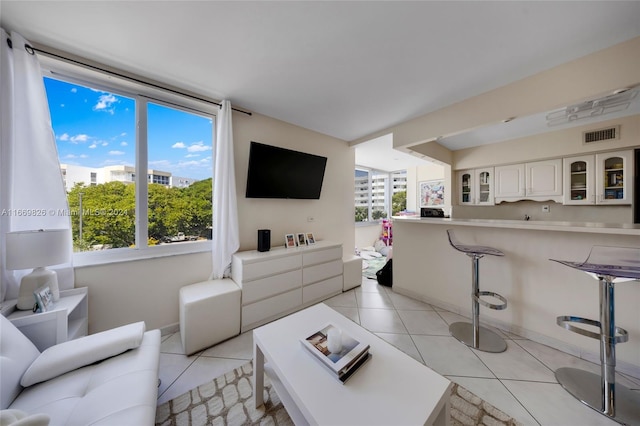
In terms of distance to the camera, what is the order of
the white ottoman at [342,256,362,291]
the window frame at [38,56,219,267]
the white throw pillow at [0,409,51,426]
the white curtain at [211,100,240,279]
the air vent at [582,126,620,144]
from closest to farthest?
1. the white throw pillow at [0,409,51,426]
2. the window frame at [38,56,219,267]
3. the white curtain at [211,100,240,279]
4. the air vent at [582,126,620,144]
5. the white ottoman at [342,256,362,291]

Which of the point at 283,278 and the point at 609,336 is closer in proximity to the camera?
the point at 609,336

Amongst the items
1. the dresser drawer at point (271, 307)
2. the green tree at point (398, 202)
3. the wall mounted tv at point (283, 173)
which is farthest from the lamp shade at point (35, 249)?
the green tree at point (398, 202)

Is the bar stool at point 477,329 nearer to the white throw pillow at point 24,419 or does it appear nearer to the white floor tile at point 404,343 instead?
the white floor tile at point 404,343

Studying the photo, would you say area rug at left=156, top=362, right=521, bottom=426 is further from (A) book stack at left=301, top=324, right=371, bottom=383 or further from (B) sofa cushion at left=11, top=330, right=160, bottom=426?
(A) book stack at left=301, top=324, right=371, bottom=383

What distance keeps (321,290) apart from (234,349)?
1225 mm

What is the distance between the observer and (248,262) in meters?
2.17

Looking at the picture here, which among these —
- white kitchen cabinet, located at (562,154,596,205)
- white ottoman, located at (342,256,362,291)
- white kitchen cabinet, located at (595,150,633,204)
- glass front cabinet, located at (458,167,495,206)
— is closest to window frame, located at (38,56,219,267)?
white ottoman, located at (342,256,362,291)

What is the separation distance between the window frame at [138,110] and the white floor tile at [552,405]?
2.95 meters

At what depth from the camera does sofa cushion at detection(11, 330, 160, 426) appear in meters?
0.86

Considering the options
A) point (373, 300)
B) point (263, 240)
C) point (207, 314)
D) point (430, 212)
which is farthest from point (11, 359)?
point (430, 212)

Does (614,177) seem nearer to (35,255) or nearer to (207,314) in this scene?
(207,314)

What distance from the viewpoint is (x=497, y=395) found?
1.41m

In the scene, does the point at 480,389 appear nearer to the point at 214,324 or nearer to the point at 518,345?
the point at 518,345

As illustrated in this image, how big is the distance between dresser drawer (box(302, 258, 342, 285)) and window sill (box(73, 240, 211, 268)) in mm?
1195
